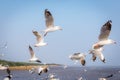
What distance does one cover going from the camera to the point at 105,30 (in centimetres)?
1512

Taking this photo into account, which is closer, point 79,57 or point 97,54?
point 97,54

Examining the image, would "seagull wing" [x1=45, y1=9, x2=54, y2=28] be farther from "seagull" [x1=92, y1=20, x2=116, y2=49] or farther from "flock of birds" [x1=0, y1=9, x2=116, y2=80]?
"seagull" [x1=92, y1=20, x2=116, y2=49]

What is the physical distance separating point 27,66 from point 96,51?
121 meters

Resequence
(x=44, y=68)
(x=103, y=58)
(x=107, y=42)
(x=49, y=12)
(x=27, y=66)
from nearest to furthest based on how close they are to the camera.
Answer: (x=107, y=42) → (x=103, y=58) → (x=49, y=12) → (x=44, y=68) → (x=27, y=66)

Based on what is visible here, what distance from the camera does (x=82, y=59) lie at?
17.2 meters

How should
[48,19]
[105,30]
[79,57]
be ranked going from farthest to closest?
[48,19]
[79,57]
[105,30]

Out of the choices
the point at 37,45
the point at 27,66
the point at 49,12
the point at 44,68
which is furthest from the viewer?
the point at 27,66

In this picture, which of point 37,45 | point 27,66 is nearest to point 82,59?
point 37,45

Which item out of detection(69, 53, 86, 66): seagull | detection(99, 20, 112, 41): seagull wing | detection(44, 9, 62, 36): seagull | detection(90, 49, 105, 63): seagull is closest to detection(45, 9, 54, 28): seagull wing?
detection(44, 9, 62, 36): seagull

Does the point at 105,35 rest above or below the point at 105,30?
below

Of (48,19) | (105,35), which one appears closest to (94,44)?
(105,35)

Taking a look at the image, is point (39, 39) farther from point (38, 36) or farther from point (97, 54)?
point (97, 54)

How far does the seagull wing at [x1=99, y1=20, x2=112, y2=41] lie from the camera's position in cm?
1505

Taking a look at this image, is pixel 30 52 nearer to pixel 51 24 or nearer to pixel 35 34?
pixel 35 34
